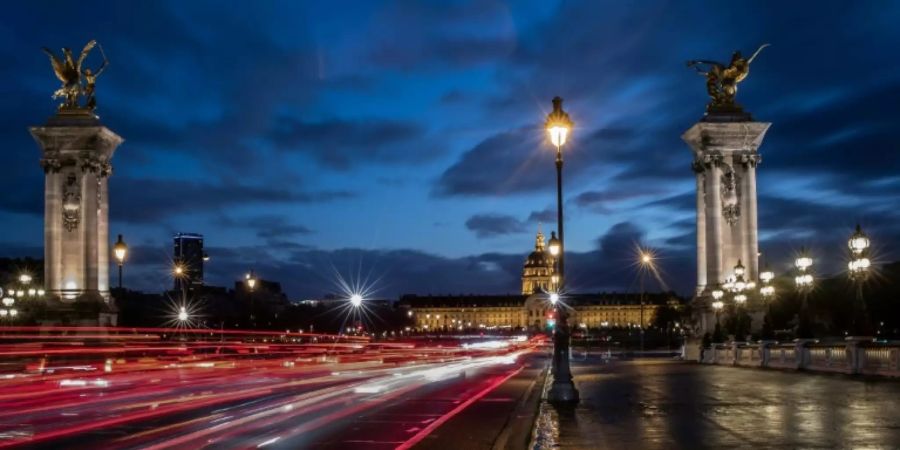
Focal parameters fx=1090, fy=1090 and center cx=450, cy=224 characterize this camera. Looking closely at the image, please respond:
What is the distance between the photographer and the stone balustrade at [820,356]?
114ft

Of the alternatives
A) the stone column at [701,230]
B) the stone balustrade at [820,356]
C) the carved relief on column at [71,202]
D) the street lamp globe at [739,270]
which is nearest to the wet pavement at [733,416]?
the stone balustrade at [820,356]

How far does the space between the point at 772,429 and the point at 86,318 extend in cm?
5172

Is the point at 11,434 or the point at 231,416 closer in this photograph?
the point at 11,434

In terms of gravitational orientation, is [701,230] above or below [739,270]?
above

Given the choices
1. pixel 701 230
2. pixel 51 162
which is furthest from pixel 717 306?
pixel 51 162

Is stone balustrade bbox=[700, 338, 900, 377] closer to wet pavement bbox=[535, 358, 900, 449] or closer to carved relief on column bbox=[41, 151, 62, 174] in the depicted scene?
wet pavement bbox=[535, 358, 900, 449]

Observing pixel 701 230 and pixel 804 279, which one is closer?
pixel 804 279

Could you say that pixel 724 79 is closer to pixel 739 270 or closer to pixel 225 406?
pixel 739 270

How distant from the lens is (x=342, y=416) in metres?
24.0

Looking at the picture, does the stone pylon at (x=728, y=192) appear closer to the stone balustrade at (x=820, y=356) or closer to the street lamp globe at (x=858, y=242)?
the stone balustrade at (x=820, y=356)

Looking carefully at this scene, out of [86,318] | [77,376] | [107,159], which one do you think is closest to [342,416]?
[77,376]

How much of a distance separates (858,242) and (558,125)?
17256mm

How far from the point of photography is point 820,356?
1609 inches

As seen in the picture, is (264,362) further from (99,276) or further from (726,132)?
(726,132)
